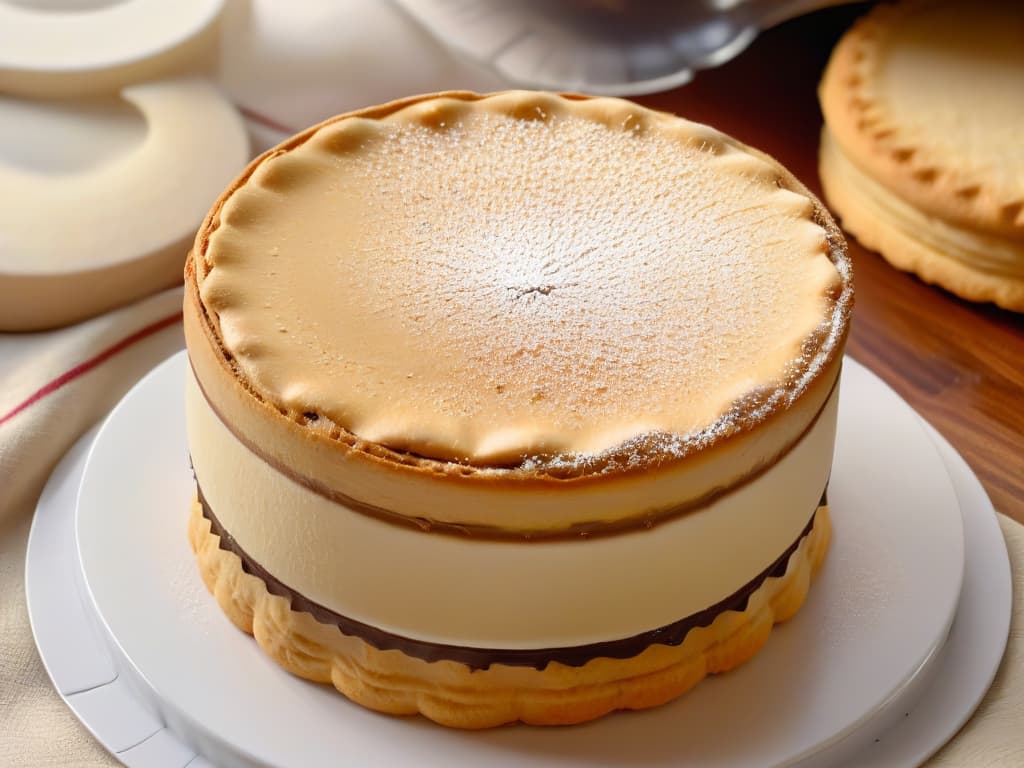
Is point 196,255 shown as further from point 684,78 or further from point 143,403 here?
point 684,78

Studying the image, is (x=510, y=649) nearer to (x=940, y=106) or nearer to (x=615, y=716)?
(x=615, y=716)

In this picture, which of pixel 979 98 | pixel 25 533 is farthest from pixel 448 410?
pixel 979 98

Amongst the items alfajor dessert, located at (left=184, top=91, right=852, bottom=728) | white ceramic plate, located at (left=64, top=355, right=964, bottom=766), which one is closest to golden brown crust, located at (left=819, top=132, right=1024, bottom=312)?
white ceramic plate, located at (left=64, top=355, right=964, bottom=766)

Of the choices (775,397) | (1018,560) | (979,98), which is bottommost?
(1018,560)

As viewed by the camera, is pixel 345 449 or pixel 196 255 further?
pixel 196 255

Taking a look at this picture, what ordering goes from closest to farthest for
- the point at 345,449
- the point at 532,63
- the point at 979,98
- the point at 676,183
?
the point at 345,449 → the point at 676,183 → the point at 979,98 → the point at 532,63

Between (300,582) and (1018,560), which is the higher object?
(300,582)

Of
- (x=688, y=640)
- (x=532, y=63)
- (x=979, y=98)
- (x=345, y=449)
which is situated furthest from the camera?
(x=532, y=63)

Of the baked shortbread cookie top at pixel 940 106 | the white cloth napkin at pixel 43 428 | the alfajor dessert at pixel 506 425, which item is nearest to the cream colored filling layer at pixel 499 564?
the alfajor dessert at pixel 506 425

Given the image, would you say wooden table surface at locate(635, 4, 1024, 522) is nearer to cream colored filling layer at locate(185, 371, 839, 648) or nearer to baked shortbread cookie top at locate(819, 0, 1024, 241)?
baked shortbread cookie top at locate(819, 0, 1024, 241)
